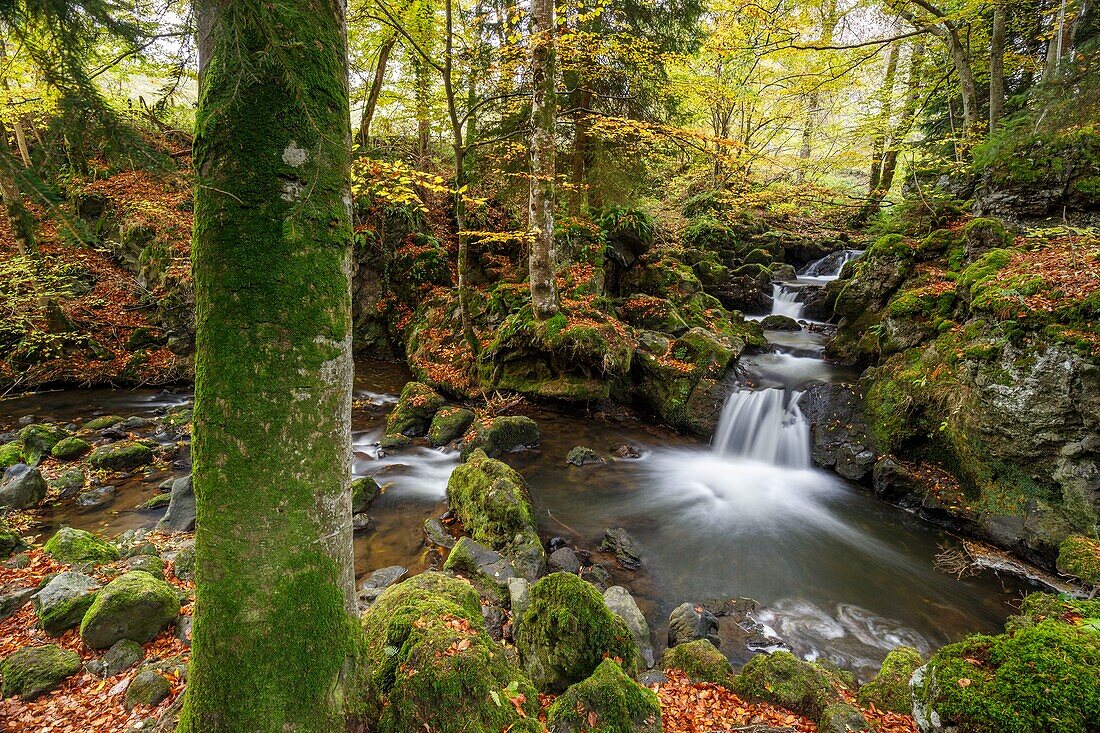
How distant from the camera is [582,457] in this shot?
8.77 metres

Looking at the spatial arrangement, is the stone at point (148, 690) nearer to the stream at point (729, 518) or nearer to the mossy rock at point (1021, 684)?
the stream at point (729, 518)

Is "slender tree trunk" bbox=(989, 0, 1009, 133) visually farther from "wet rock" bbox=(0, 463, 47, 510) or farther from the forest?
"wet rock" bbox=(0, 463, 47, 510)

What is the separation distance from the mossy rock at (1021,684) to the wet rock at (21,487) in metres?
9.86

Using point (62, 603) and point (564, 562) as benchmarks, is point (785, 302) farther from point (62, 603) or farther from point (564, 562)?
point (62, 603)

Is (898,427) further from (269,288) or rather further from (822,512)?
(269,288)

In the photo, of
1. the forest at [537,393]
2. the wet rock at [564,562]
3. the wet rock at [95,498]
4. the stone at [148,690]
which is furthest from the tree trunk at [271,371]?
the wet rock at [95,498]

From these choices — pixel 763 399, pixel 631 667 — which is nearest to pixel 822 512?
pixel 763 399

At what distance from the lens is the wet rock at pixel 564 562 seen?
5.57 metres

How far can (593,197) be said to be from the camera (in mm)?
13039

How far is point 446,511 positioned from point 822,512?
6.29m

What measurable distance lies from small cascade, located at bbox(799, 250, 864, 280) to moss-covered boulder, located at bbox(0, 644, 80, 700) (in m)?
20.3

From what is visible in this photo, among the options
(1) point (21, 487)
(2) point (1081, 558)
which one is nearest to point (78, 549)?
(1) point (21, 487)

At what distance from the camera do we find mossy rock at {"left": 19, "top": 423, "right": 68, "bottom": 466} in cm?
732

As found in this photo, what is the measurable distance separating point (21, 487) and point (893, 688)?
403 inches
